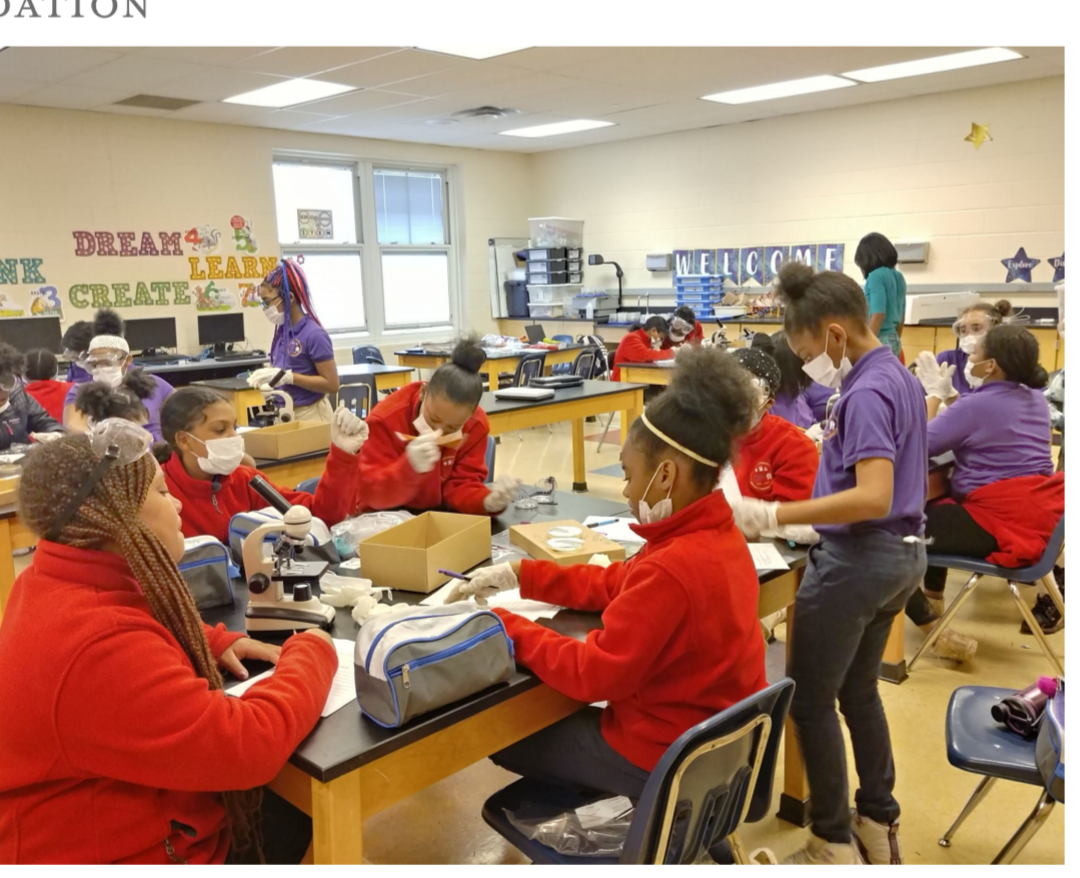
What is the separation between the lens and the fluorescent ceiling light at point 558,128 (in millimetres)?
8291

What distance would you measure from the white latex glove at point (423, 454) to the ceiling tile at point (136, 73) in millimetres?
4063

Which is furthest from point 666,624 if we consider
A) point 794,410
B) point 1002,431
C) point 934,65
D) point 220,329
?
point 220,329

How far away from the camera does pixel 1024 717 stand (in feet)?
5.87

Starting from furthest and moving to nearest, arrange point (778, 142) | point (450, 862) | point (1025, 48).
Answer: point (778, 142) → point (1025, 48) → point (450, 862)

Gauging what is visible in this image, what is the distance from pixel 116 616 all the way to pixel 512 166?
9.79m

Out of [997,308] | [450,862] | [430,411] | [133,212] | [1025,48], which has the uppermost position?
[1025,48]

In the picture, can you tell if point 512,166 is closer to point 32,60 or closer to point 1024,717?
point 32,60

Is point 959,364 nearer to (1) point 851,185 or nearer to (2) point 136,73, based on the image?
(1) point 851,185

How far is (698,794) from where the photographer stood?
4.52ft

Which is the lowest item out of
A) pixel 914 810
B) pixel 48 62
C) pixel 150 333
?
pixel 914 810

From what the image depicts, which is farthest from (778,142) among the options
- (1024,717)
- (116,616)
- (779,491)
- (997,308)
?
(116,616)

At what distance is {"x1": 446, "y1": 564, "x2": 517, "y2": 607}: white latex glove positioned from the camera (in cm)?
173

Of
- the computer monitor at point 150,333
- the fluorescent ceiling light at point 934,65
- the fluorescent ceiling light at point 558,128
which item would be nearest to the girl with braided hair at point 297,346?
the computer monitor at point 150,333

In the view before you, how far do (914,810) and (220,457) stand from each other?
2070 mm
